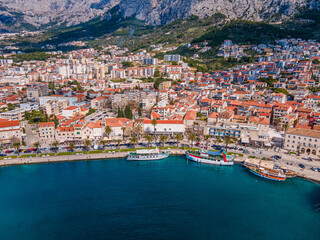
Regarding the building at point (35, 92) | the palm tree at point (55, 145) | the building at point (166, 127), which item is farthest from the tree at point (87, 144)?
the building at point (35, 92)

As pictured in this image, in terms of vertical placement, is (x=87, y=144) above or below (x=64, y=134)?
below

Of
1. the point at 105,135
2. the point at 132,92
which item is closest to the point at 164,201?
the point at 105,135

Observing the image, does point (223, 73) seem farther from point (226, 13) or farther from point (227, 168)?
point (226, 13)

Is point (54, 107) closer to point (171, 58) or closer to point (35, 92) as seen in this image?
point (35, 92)

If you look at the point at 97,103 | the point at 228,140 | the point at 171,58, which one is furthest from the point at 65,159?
the point at 171,58

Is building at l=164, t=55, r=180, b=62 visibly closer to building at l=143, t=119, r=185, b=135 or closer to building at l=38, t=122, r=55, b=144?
building at l=143, t=119, r=185, b=135

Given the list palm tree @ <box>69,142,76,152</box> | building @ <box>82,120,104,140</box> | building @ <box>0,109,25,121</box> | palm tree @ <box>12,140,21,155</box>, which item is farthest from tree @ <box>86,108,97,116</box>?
palm tree @ <box>12,140,21,155</box>
